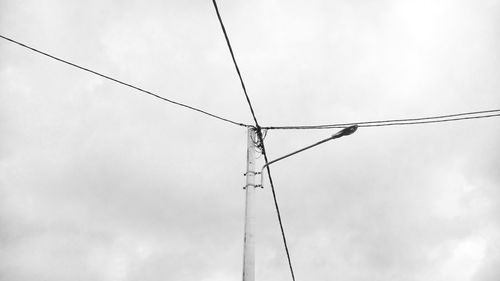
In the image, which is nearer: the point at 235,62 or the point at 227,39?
the point at 227,39

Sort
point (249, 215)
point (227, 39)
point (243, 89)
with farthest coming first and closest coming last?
point (243, 89)
point (249, 215)
point (227, 39)

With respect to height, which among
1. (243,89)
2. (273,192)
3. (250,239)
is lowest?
(250,239)

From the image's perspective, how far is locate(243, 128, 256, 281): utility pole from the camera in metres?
7.67

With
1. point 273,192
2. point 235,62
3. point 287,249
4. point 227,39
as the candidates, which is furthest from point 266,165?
point 287,249

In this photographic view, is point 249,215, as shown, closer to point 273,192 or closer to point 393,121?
point 273,192

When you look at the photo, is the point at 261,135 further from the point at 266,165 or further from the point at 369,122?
the point at 369,122

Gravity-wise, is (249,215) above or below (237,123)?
below

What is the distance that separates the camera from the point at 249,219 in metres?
8.21

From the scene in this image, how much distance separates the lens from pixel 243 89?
29.9ft

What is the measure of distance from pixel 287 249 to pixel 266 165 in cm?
428

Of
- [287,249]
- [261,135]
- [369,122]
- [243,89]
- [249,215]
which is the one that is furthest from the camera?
[287,249]

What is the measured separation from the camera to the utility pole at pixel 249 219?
25.2 ft

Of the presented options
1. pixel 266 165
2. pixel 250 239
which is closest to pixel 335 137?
pixel 266 165

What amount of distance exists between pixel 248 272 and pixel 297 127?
14.9ft
